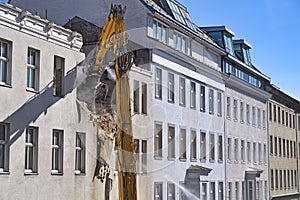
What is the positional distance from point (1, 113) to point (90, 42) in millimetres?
9509

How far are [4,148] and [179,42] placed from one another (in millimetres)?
15675

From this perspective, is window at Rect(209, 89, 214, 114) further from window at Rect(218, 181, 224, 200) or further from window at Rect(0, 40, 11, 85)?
window at Rect(0, 40, 11, 85)

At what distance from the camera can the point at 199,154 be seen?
35.8m

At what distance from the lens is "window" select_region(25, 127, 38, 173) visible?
22.5 meters

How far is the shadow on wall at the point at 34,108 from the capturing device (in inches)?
852

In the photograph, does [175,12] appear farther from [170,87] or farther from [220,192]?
[220,192]

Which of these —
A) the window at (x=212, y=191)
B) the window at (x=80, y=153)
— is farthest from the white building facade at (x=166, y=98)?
the window at (x=80, y=153)

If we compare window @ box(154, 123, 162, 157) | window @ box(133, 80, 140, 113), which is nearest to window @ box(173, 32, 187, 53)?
window @ box(154, 123, 162, 157)

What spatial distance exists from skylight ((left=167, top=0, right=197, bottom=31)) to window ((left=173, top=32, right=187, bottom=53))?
2451 mm

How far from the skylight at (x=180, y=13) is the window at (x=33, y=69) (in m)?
15.7

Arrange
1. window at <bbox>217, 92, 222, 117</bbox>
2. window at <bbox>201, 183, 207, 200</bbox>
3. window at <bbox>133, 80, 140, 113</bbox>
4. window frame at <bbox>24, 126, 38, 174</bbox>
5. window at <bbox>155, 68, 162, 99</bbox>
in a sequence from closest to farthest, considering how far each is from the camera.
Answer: window frame at <bbox>24, 126, 38, 174</bbox> < window at <bbox>133, 80, 140, 113</bbox> < window at <bbox>155, 68, 162, 99</bbox> < window at <bbox>201, 183, 207, 200</bbox> < window at <bbox>217, 92, 222, 117</bbox>

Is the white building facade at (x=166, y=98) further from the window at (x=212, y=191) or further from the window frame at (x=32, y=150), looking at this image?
the window frame at (x=32, y=150)

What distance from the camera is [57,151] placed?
2434 centimetres

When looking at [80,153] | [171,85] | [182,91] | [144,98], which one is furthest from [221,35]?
[80,153]
